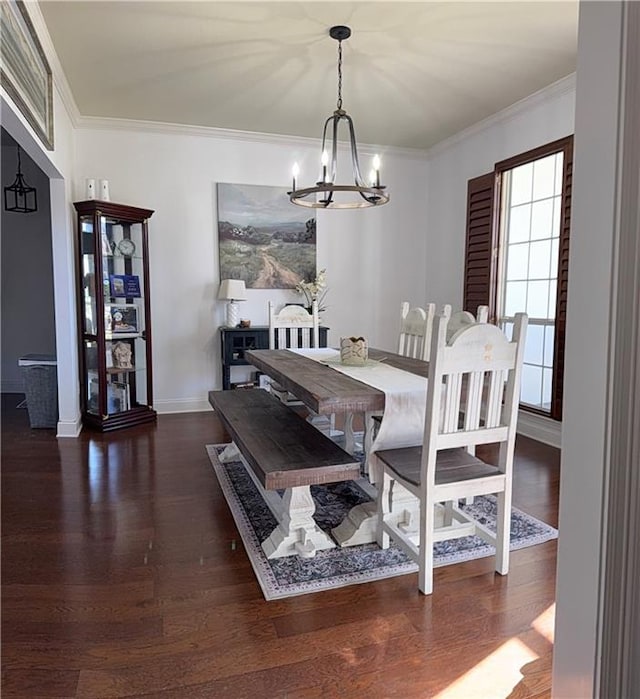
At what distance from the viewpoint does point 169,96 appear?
401 centimetres

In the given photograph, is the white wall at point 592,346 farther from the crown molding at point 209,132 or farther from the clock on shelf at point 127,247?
the crown molding at point 209,132

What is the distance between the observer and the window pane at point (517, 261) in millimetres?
4324

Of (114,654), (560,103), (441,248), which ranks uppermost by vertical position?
(560,103)

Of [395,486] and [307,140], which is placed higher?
[307,140]

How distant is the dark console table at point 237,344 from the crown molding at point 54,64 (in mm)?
2244

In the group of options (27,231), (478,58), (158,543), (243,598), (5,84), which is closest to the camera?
(243,598)

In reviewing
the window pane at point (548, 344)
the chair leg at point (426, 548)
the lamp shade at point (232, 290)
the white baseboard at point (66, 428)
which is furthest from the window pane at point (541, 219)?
the white baseboard at point (66, 428)

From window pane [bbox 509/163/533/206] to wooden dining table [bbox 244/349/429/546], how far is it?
2.17 m

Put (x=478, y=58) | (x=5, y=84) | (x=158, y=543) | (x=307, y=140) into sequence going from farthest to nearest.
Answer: (x=307, y=140) → (x=478, y=58) → (x=158, y=543) → (x=5, y=84)

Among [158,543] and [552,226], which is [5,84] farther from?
[552,226]

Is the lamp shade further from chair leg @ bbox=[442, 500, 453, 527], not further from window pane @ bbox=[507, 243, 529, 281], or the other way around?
chair leg @ bbox=[442, 500, 453, 527]

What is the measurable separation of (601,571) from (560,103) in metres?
3.86

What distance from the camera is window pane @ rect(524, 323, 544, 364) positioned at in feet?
13.7

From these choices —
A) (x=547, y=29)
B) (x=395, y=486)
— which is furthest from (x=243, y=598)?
(x=547, y=29)
